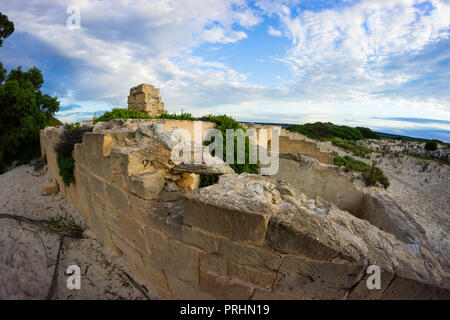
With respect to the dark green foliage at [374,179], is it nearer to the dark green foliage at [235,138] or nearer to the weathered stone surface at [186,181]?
the dark green foliage at [235,138]

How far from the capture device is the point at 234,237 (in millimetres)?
1704

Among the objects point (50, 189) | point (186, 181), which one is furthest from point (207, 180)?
A: point (50, 189)

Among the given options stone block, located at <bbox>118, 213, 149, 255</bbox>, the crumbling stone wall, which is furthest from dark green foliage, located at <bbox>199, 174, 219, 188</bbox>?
the crumbling stone wall

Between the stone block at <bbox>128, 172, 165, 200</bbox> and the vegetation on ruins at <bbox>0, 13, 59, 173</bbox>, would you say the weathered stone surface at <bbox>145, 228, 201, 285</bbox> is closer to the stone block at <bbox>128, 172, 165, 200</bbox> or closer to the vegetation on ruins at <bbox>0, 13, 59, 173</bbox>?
the stone block at <bbox>128, 172, 165, 200</bbox>

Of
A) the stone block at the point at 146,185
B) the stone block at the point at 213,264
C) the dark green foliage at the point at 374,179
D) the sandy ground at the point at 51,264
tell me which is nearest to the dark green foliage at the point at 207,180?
the stone block at the point at 146,185

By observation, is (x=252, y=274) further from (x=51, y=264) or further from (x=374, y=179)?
(x=374, y=179)

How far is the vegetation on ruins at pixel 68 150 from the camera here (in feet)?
14.3

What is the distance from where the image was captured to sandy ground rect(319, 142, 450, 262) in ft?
21.3

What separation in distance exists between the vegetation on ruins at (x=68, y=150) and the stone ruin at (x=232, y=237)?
5.18 ft

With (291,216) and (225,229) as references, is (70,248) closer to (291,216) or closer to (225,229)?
(225,229)

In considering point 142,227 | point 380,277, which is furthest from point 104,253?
point 380,277
